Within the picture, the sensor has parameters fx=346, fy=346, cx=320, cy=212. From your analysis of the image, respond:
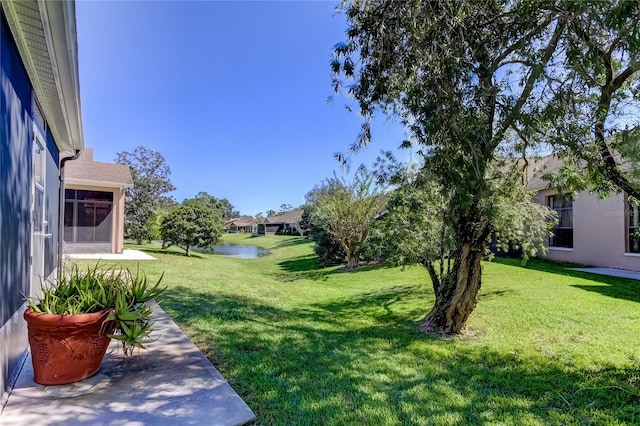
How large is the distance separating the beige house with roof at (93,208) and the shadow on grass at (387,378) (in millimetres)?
11650

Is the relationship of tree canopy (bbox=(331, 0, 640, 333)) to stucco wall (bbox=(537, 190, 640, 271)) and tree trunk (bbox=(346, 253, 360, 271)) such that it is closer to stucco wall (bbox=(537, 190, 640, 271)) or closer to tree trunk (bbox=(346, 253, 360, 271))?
stucco wall (bbox=(537, 190, 640, 271))

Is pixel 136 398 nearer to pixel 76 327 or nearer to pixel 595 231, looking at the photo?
pixel 76 327

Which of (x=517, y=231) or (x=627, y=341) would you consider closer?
(x=627, y=341)

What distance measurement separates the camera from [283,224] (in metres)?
63.1

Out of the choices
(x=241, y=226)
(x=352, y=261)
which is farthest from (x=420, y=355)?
(x=241, y=226)

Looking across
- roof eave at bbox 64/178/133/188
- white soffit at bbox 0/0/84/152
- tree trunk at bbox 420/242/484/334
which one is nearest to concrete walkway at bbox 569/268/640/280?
tree trunk at bbox 420/242/484/334

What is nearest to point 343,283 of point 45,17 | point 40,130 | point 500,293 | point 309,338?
point 500,293

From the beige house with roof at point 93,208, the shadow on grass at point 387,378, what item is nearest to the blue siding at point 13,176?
the shadow on grass at point 387,378

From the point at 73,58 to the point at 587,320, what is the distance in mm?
9136

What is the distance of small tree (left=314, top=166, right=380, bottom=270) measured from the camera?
1678 cm

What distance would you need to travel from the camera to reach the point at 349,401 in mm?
3381

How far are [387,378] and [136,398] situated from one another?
263cm

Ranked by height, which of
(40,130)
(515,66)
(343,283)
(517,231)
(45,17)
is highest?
(515,66)

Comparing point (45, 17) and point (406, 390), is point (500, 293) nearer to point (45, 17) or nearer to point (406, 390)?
point (406, 390)
